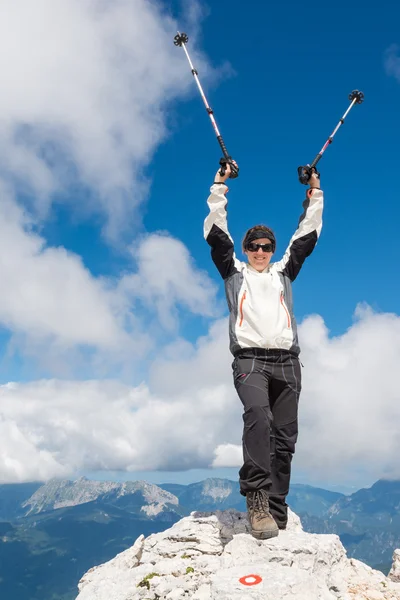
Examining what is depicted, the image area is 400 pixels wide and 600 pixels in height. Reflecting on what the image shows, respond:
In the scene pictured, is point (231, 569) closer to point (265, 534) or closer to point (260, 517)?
point (265, 534)

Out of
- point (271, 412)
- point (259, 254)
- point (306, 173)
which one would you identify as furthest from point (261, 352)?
point (306, 173)

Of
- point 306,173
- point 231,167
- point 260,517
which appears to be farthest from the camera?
point 306,173

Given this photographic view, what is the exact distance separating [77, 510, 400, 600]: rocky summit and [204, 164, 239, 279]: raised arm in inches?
191

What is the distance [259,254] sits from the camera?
9.67m

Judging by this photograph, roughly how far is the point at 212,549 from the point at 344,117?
10.1 metres

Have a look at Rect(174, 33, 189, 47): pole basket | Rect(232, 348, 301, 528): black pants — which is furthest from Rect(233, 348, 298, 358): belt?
Rect(174, 33, 189, 47): pole basket

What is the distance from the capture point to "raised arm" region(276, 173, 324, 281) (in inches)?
385

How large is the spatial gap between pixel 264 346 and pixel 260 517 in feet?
9.30

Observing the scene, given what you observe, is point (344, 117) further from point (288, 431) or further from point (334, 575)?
point (334, 575)

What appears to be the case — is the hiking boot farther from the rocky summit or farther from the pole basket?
the pole basket

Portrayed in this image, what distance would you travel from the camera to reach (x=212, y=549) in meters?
8.34

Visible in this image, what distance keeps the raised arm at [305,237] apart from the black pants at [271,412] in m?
1.97

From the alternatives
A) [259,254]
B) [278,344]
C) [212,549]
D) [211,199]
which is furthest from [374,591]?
[211,199]

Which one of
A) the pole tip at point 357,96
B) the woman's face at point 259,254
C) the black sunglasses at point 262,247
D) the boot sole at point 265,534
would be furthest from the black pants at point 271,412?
the pole tip at point 357,96
